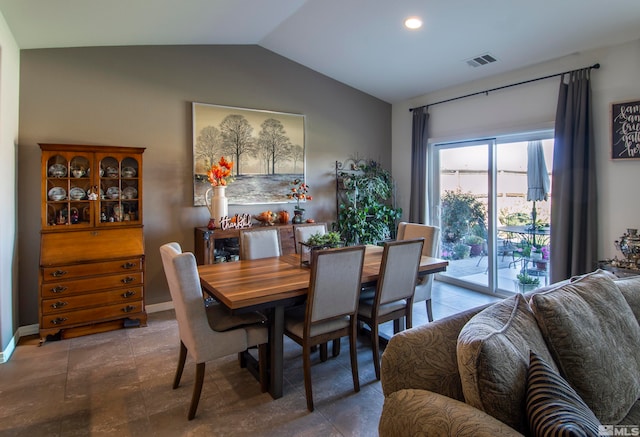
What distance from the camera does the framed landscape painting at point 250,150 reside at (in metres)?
4.47

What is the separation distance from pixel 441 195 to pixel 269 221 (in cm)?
266

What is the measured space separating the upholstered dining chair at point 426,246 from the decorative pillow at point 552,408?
2.04 meters

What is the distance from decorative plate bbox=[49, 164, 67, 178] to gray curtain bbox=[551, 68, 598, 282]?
4.99m

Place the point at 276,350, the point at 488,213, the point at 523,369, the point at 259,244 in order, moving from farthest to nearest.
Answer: the point at 488,213, the point at 259,244, the point at 276,350, the point at 523,369

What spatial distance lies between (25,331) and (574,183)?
5637mm

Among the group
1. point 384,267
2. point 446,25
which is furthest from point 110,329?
→ point 446,25

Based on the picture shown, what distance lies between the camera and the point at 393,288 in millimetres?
2807

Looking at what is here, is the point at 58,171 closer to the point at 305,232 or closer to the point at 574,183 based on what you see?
the point at 305,232

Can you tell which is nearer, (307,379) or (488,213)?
(307,379)

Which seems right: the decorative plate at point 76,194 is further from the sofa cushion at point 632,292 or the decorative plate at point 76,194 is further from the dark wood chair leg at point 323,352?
the sofa cushion at point 632,292

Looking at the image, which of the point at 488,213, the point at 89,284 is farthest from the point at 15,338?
the point at 488,213

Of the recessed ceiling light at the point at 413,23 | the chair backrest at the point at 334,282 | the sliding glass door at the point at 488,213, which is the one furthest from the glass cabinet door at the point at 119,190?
the sliding glass door at the point at 488,213

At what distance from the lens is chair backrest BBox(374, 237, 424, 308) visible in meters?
2.69

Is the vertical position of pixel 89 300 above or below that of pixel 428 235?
below
